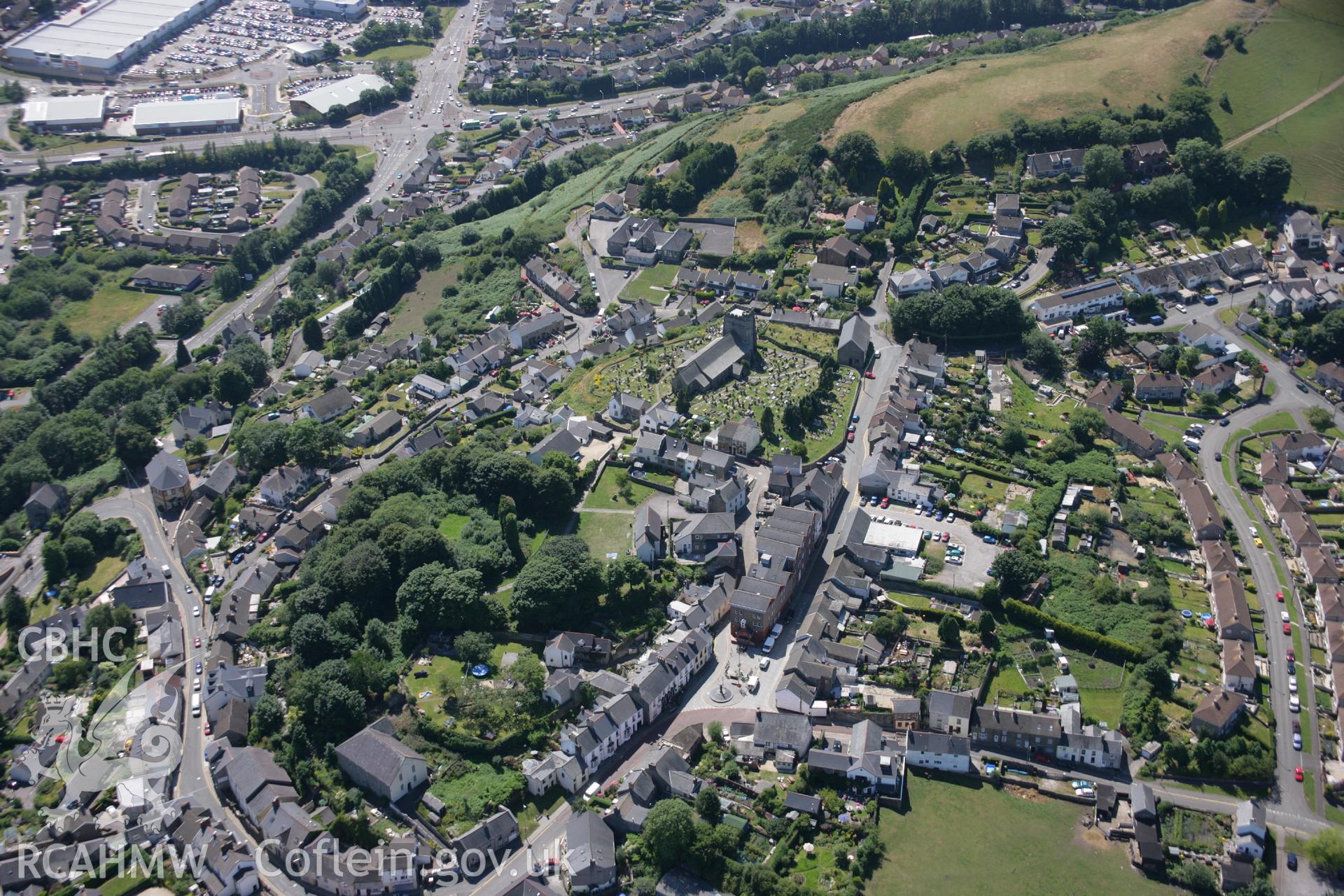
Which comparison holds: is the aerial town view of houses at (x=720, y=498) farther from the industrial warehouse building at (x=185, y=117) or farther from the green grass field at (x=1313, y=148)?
the industrial warehouse building at (x=185, y=117)

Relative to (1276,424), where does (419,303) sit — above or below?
below

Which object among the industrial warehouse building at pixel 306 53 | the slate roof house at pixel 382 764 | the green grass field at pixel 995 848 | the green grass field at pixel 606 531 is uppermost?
the industrial warehouse building at pixel 306 53

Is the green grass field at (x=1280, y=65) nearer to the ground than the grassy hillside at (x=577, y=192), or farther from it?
farther from it

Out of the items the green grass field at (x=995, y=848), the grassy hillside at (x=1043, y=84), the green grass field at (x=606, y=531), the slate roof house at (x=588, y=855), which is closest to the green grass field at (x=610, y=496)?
the green grass field at (x=606, y=531)

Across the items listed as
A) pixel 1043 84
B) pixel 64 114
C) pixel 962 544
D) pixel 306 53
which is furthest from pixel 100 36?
pixel 962 544

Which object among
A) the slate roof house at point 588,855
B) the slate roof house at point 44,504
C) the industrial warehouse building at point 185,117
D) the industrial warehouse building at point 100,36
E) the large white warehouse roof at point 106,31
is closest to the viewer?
the slate roof house at point 588,855

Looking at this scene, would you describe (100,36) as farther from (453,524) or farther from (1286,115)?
(1286,115)

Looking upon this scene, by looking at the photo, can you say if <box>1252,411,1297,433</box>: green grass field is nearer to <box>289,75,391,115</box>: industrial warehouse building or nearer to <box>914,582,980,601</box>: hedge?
<box>914,582,980,601</box>: hedge

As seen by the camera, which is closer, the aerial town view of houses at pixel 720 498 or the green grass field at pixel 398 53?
the aerial town view of houses at pixel 720 498

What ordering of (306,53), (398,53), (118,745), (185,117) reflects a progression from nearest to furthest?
(118,745), (185,117), (306,53), (398,53)
